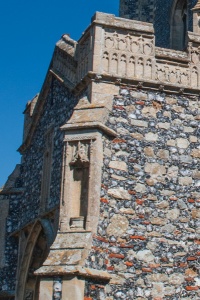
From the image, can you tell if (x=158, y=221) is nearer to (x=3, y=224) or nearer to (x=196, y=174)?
(x=196, y=174)

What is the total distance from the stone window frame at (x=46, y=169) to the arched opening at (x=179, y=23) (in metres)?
5.82

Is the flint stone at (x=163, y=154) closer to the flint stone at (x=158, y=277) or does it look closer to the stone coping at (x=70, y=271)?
the flint stone at (x=158, y=277)

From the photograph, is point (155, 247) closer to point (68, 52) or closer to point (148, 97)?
point (148, 97)

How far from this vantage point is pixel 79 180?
37.2 ft

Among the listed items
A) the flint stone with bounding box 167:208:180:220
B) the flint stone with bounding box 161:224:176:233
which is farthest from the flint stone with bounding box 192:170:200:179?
the flint stone with bounding box 161:224:176:233

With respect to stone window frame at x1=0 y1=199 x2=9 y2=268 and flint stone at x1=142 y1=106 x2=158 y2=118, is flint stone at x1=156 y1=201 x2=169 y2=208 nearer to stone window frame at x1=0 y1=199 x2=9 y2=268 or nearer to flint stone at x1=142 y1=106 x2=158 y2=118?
flint stone at x1=142 y1=106 x2=158 y2=118

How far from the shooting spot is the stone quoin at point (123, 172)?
10.9m

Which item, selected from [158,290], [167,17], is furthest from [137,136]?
[167,17]

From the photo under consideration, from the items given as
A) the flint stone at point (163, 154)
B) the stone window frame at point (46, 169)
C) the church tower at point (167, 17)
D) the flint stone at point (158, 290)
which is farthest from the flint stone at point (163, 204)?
the church tower at point (167, 17)

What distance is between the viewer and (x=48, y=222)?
44.3ft

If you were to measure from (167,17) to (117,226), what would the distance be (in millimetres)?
9725

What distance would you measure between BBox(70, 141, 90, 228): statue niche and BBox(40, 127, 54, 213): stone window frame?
7.88ft

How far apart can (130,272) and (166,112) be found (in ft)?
9.82

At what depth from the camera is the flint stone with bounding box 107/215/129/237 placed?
11.2m
